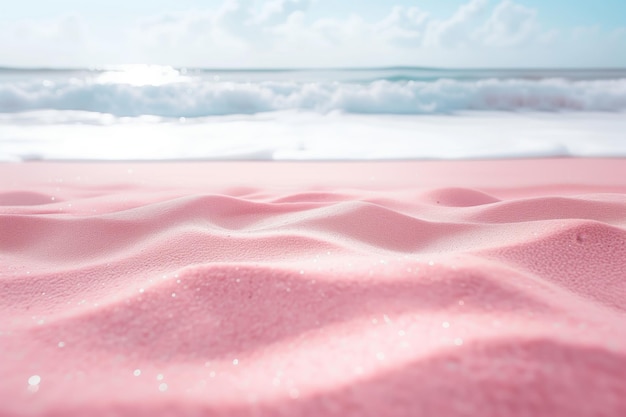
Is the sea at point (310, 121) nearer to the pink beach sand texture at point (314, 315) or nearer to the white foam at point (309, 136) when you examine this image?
the white foam at point (309, 136)

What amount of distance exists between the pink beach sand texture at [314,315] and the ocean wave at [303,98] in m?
Result: 4.85

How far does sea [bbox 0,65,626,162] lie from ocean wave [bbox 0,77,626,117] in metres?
0.02

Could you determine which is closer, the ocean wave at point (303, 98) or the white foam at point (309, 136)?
the white foam at point (309, 136)

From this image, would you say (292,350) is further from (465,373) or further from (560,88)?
(560,88)

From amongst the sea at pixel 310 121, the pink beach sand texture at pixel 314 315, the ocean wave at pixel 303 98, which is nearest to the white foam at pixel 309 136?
the sea at pixel 310 121

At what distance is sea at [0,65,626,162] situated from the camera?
3146 mm

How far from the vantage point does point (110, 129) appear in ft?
14.1

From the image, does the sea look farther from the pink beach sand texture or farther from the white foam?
the pink beach sand texture

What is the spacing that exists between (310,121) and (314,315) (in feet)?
14.4

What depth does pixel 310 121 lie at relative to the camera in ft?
16.2

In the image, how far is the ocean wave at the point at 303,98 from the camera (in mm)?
6020

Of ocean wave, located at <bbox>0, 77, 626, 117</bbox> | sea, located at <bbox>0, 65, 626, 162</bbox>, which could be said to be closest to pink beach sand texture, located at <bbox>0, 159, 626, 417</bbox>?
sea, located at <bbox>0, 65, 626, 162</bbox>

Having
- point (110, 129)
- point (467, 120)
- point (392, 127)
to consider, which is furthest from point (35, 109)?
point (467, 120)

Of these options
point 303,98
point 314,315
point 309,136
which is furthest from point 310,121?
point 314,315
